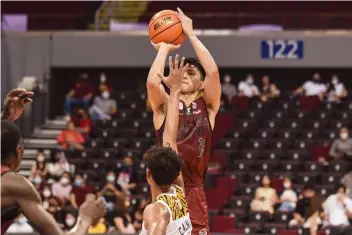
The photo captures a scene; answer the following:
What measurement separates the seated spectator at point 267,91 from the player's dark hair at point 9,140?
1521cm

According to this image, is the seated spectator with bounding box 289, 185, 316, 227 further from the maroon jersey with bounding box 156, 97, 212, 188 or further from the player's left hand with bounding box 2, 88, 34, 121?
the player's left hand with bounding box 2, 88, 34, 121

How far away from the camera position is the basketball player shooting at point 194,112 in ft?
20.9

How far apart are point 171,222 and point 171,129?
898mm

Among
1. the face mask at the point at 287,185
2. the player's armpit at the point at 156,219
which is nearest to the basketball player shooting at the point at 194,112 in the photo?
the player's armpit at the point at 156,219

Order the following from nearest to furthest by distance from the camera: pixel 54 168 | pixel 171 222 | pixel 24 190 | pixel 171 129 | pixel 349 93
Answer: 1. pixel 24 190
2. pixel 171 222
3. pixel 171 129
4. pixel 54 168
5. pixel 349 93

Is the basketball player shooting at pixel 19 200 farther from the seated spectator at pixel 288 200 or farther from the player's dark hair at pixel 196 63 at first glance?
the seated spectator at pixel 288 200

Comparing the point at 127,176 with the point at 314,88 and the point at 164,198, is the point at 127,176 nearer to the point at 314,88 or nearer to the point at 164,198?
the point at 314,88

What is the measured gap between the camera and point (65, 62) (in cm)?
2127

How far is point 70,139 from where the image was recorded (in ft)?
61.6

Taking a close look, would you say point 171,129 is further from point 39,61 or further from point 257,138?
point 39,61

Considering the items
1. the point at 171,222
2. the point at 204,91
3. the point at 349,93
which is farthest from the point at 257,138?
the point at 171,222

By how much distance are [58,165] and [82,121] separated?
2.40m

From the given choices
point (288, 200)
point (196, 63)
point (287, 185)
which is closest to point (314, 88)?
point (287, 185)

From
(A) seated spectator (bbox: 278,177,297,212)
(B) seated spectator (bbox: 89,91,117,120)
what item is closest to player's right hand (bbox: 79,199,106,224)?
(A) seated spectator (bbox: 278,177,297,212)
